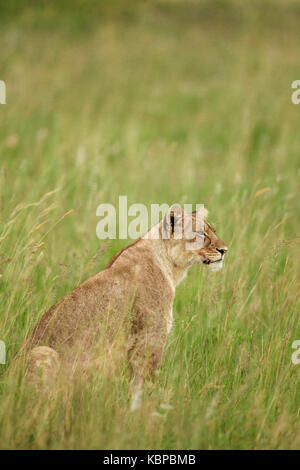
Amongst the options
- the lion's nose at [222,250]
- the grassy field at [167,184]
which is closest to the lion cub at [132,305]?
the lion's nose at [222,250]

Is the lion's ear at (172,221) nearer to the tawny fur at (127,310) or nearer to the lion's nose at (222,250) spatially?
the tawny fur at (127,310)

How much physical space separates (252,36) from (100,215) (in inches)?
476

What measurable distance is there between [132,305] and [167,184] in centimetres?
345

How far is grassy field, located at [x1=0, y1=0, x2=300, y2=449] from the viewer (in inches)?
119

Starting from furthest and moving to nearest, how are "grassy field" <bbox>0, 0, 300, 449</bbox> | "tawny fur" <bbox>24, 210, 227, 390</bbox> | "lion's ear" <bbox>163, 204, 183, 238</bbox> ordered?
"lion's ear" <bbox>163, 204, 183, 238</bbox>, "tawny fur" <bbox>24, 210, 227, 390</bbox>, "grassy field" <bbox>0, 0, 300, 449</bbox>

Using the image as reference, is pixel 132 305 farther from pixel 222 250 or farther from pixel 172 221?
pixel 222 250

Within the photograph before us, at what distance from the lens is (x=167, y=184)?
23.2 ft

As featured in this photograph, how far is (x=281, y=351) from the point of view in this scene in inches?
141

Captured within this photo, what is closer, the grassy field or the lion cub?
the grassy field

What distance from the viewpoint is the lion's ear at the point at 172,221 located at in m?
4.20

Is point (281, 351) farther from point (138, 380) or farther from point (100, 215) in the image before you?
point (100, 215)

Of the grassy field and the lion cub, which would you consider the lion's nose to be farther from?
the grassy field

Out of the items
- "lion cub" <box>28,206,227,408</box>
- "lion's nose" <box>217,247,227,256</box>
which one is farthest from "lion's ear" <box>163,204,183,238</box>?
"lion's nose" <box>217,247,227,256</box>

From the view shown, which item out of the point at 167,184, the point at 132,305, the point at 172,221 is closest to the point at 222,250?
the point at 172,221
